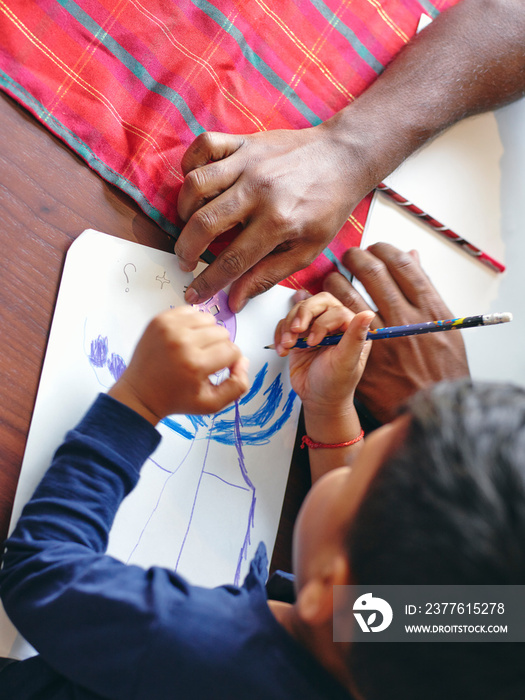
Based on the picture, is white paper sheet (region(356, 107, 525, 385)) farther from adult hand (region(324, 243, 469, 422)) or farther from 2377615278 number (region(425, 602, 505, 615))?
2377615278 number (region(425, 602, 505, 615))

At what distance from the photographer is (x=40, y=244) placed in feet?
2.12

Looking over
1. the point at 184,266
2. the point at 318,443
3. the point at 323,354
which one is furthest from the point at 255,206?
the point at 318,443

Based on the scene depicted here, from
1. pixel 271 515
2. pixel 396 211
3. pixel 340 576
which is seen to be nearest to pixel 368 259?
pixel 396 211

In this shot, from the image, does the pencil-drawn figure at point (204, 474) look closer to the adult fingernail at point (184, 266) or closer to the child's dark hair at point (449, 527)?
the adult fingernail at point (184, 266)

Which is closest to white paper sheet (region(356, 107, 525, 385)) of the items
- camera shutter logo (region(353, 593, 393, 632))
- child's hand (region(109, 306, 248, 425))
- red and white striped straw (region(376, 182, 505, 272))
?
red and white striped straw (region(376, 182, 505, 272))

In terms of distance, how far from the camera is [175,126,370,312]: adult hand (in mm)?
699

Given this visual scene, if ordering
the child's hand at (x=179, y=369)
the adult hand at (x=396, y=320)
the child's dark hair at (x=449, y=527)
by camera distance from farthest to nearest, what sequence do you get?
the adult hand at (x=396, y=320), the child's hand at (x=179, y=369), the child's dark hair at (x=449, y=527)

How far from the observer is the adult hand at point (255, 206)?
2.29 ft

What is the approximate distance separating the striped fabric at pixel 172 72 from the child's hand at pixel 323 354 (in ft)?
0.27

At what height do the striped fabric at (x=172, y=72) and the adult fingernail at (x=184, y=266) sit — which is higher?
the striped fabric at (x=172, y=72)

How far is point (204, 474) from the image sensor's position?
71 cm

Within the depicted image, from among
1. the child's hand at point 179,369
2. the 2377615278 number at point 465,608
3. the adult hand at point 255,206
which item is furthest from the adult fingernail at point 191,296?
the 2377615278 number at point 465,608

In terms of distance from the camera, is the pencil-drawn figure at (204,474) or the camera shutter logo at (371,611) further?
the pencil-drawn figure at (204,474)

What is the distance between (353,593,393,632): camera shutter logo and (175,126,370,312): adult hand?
420 millimetres
